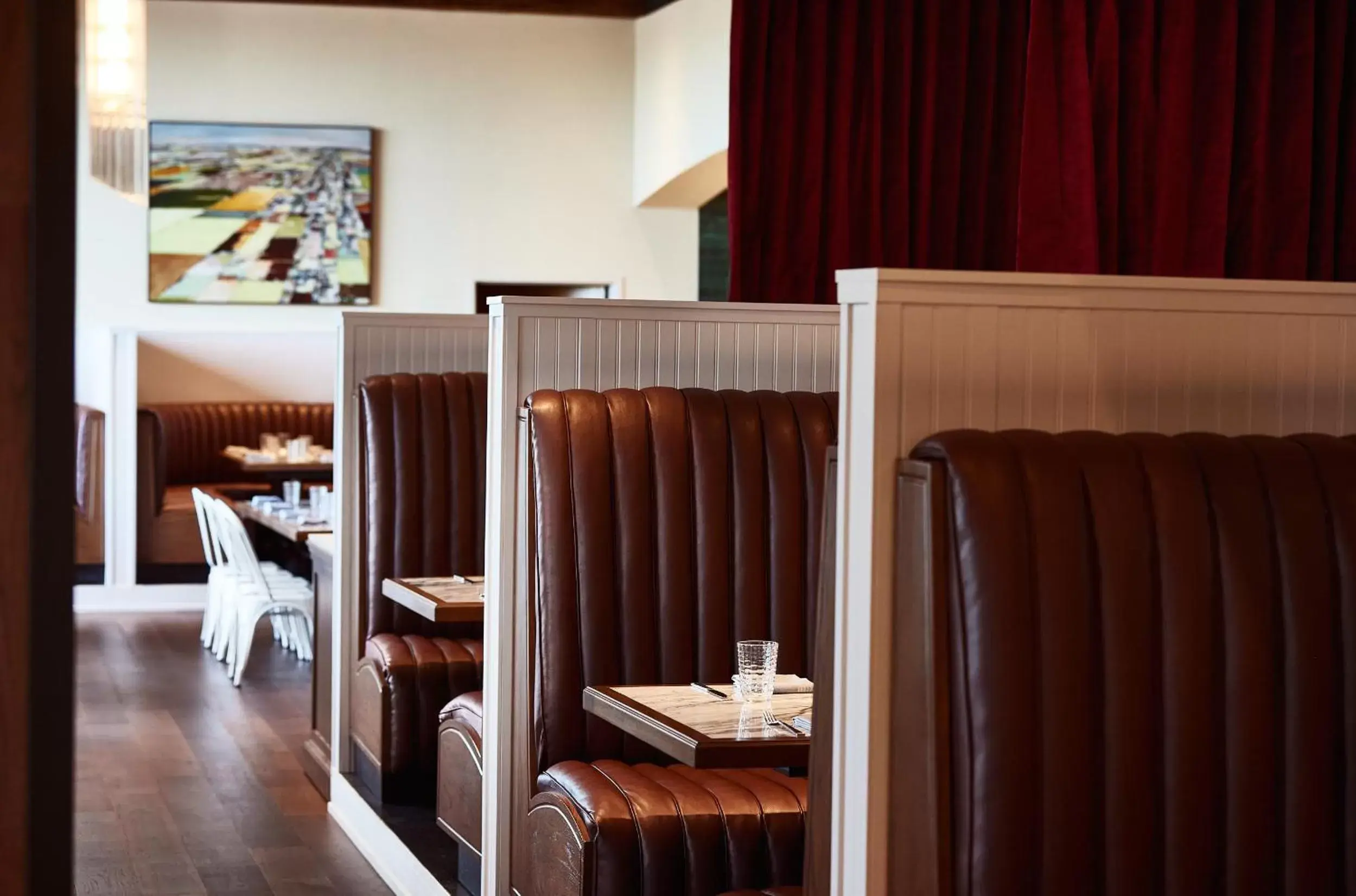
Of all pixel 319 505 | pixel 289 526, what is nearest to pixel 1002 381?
pixel 289 526

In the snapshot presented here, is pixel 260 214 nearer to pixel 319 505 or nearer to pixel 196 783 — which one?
pixel 319 505

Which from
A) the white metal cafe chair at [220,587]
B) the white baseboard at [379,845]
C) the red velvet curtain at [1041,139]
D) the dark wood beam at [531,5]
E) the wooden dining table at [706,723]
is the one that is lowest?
the white baseboard at [379,845]

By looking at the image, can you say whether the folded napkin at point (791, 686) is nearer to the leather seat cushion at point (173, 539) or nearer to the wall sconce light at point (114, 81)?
the wall sconce light at point (114, 81)

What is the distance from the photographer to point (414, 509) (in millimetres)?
5102

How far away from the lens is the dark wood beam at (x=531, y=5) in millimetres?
10953

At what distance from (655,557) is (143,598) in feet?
22.9

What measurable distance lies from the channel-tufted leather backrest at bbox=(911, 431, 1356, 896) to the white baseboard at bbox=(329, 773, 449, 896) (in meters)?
2.41

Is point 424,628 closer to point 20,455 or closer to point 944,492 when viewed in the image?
point 944,492

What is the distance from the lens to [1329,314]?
2.53 m

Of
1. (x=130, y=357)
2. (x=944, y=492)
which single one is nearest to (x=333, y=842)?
(x=944, y=492)

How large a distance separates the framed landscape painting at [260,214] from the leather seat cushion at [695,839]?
329 inches

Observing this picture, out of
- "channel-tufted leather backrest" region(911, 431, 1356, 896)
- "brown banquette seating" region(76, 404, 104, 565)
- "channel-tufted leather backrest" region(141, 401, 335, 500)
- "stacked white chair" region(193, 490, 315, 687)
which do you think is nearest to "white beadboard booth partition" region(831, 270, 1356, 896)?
"channel-tufted leather backrest" region(911, 431, 1356, 896)

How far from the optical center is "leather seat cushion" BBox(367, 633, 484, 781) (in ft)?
15.8

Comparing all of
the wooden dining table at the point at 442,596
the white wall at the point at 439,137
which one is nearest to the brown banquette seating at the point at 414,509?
the wooden dining table at the point at 442,596
